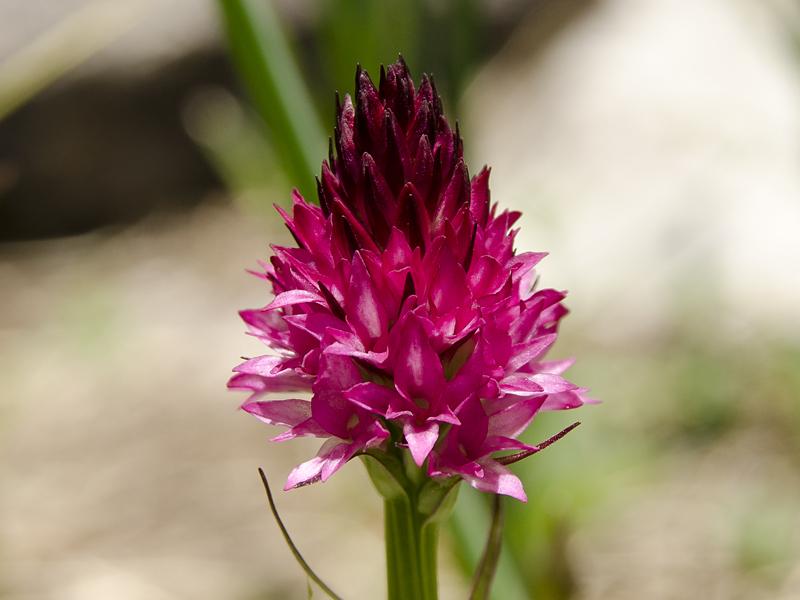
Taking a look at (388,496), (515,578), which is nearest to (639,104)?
(515,578)

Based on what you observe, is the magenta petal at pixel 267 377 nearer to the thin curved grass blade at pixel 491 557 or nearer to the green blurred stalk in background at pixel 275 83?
the thin curved grass blade at pixel 491 557

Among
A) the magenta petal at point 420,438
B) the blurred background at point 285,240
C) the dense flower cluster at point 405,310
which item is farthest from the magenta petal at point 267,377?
the blurred background at point 285,240

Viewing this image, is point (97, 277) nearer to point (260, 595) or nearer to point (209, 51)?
point (209, 51)

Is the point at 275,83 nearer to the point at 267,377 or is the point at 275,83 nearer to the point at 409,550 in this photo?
the point at 267,377

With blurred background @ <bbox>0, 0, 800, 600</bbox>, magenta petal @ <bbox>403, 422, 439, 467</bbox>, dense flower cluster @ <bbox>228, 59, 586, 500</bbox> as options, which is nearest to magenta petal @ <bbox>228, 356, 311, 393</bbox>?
dense flower cluster @ <bbox>228, 59, 586, 500</bbox>

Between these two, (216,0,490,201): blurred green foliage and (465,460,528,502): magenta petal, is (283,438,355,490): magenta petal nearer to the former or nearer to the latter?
(465,460,528,502): magenta petal

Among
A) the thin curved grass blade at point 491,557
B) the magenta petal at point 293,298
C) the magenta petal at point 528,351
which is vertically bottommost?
the thin curved grass blade at point 491,557

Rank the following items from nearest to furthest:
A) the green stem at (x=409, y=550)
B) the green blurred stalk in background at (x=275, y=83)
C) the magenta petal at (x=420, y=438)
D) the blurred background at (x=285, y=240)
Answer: the magenta petal at (x=420, y=438)
the green stem at (x=409, y=550)
the green blurred stalk in background at (x=275, y=83)
the blurred background at (x=285, y=240)
